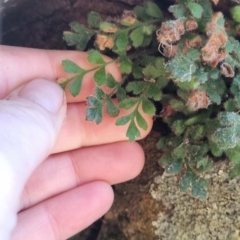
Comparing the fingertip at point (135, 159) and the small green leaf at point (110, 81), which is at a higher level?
the small green leaf at point (110, 81)

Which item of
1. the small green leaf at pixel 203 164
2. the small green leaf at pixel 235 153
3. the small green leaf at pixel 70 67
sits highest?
the small green leaf at pixel 70 67

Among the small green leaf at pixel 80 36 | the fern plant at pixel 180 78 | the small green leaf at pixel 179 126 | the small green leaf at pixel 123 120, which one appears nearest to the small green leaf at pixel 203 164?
the fern plant at pixel 180 78

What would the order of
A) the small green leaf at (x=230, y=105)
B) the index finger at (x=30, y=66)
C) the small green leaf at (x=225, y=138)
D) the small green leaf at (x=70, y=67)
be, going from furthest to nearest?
the index finger at (x=30, y=66) → the small green leaf at (x=70, y=67) → the small green leaf at (x=230, y=105) → the small green leaf at (x=225, y=138)

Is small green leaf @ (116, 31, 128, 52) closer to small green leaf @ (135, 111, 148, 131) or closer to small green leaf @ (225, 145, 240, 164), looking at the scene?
small green leaf @ (135, 111, 148, 131)

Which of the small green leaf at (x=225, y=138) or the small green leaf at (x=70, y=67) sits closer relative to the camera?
the small green leaf at (x=225, y=138)

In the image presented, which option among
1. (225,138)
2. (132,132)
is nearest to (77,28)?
(132,132)

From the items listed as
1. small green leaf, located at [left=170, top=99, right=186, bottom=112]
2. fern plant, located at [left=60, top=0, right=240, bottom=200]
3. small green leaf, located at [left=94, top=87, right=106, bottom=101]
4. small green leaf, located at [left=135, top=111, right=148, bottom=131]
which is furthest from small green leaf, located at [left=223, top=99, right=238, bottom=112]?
small green leaf, located at [left=94, top=87, right=106, bottom=101]

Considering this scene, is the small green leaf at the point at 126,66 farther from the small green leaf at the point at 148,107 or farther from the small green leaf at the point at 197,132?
the small green leaf at the point at 197,132

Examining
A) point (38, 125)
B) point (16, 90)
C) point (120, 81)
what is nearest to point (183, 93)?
point (120, 81)
